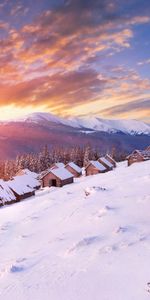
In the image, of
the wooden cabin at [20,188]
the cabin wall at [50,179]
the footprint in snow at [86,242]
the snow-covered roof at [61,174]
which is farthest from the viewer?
the snow-covered roof at [61,174]

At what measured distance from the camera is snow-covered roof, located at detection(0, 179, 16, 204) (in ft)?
177

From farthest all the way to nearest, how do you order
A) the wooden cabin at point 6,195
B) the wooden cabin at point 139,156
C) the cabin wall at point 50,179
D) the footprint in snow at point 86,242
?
the wooden cabin at point 139,156 < the cabin wall at point 50,179 < the wooden cabin at point 6,195 < the footprint in snow at point 86,242

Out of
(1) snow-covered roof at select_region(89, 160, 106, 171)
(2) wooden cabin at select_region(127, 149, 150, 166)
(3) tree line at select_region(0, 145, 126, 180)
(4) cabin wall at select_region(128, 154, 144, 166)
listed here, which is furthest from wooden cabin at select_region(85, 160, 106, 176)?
(3) tree line at select_region(0, 145, 126, 180)

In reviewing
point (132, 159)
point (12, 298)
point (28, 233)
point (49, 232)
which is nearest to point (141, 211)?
point (49, 232)

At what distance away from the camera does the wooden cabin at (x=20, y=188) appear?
192ft

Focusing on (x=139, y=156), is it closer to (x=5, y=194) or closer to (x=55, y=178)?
(x=55, y=178)

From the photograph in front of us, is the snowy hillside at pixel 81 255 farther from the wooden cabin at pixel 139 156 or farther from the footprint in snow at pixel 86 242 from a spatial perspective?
the wooden cabin at pixel 139 156

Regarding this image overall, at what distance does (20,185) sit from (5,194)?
252 inches

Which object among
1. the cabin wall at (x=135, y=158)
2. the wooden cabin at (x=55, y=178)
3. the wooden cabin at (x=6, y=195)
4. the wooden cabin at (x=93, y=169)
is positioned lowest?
the wooden cabin at (x=6, y=195)

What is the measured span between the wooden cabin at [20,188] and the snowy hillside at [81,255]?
1252 inches

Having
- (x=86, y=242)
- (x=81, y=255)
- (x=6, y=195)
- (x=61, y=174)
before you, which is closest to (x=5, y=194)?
(x=6, y=195)

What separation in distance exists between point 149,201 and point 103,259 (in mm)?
11746

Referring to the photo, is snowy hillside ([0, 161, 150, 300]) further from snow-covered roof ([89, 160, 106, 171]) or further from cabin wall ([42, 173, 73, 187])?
snow-covered roof ([89, 160, 106, 171])

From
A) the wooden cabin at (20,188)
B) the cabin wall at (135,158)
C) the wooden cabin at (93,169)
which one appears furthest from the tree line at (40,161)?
the wooden cabin at (20,188)
